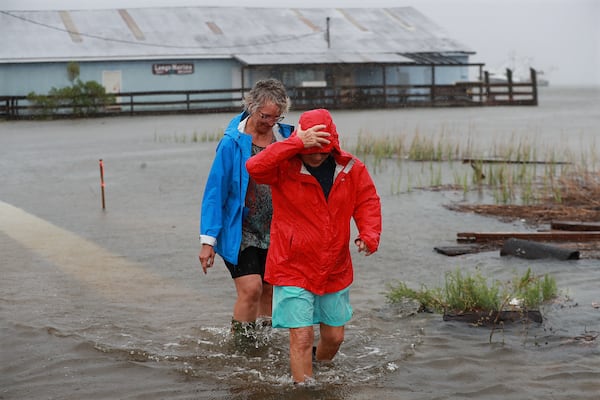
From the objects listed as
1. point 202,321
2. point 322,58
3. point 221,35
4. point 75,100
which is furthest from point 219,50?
point 202,321

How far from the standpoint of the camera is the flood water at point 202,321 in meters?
5.48

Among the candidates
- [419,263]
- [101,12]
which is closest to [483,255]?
[419,263]

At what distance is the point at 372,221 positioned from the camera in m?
5.07

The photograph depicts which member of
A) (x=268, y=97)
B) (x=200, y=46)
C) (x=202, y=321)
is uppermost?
(x=200, y=46)

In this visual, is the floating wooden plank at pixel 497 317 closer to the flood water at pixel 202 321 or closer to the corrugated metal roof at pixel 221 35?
the flood water at pixel 202 321

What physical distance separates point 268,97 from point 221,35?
43.1 metres

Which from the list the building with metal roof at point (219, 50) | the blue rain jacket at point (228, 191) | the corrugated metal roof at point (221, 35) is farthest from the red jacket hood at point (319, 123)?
the corrugated metal roof at point (221, 35)

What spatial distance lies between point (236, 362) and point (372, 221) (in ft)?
4.91

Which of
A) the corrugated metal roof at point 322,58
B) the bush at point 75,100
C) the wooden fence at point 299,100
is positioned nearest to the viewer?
the bush at point 75,100

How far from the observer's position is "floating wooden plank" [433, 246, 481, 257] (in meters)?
9.62

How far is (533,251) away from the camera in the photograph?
9.09 metres

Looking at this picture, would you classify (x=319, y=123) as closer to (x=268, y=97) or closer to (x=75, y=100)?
(x=268, y=97)

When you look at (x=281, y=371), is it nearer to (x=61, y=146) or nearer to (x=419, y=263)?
(x=419, y=263)

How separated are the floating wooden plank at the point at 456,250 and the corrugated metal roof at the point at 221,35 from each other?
34.4 metres
